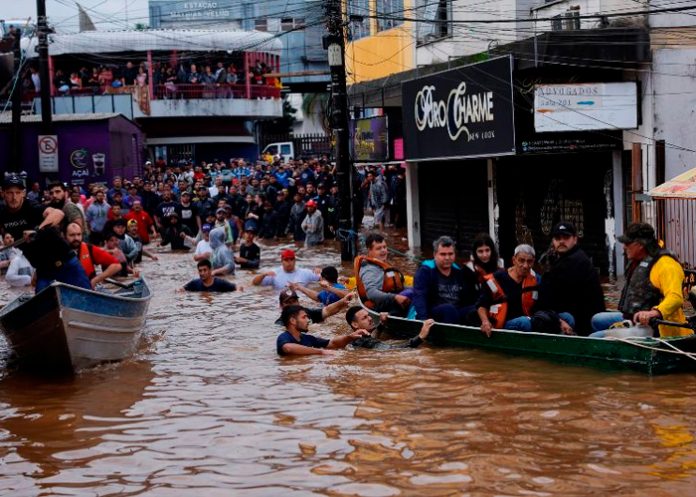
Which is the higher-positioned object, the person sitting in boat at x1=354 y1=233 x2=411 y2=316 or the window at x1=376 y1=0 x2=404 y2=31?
the window at x1=376 y1=0 x2=404 y2=31

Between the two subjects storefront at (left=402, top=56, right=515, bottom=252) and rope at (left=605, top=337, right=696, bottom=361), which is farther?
storefront at (left=402, top=56, right=515, bottom=252)

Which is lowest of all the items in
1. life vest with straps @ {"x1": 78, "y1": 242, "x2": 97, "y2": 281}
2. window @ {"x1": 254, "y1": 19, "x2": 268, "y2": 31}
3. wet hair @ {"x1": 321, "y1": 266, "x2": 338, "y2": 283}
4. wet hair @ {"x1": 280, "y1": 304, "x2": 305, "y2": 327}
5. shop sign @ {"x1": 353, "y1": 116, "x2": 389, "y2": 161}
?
wet hair @ {"x1": 280, "y1": 304, "x2": 305, "y2": 327}

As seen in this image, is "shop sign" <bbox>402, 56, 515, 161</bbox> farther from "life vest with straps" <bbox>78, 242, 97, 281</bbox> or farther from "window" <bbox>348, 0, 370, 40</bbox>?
"life vest with straps" <bbox>78, 242, 97, 281</bbox>

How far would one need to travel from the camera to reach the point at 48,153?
40594 millimetres

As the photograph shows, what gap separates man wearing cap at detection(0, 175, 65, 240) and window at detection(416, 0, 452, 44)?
14959mm

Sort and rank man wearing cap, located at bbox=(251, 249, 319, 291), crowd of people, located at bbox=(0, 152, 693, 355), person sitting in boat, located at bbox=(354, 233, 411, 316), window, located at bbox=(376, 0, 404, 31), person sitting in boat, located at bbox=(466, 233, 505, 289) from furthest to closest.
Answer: window, located at bbox=(376, 0, 404, 31) < man wearing cap, located at bbox=(251, 249, 319, 291) < person sitting in boat, located at bbox=(354, 233, 411, 316) < person sitting in boat, located at bbox=(466, 233, 505, 289) < crowd of people, located at bbox=(0, 152, 693, 355)

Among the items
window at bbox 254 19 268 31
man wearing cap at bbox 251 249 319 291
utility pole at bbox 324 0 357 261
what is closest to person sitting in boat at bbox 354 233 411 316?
man wearing cap at bbox 251 249 319 291

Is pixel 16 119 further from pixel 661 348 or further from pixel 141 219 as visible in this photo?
pixel 661 348

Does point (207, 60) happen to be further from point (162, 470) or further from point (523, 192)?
point (162, 470)

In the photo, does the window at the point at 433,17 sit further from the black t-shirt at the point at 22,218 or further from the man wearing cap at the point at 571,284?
the black t-shirt at the point at 22,218

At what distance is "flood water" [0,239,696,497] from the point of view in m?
8.91

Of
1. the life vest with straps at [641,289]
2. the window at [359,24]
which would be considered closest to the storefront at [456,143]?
the window at [359,24]

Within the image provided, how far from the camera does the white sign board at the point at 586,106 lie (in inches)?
781

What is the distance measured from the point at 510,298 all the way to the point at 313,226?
18051 millimetres
